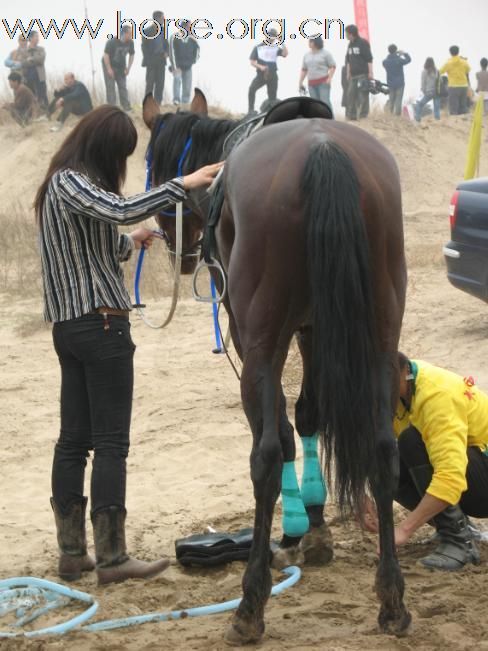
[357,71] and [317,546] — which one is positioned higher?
[357,71]

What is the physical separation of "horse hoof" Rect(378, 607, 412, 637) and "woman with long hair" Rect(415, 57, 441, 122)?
2315 centimetres

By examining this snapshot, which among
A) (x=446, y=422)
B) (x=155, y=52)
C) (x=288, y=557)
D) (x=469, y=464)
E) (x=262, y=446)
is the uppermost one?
(x=155, y=52)

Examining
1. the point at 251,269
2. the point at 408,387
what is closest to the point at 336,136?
the point at 251,269

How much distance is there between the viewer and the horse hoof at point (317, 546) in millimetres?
4715

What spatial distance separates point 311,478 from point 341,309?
1.49 meters

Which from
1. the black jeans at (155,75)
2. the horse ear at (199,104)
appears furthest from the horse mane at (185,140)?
the black jeans at (155,75)

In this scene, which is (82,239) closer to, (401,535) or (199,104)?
(199,104)

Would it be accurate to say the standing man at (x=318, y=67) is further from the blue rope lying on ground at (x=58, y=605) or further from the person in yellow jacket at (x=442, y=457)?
the blue rope lying on ground at (x=58, y=605)

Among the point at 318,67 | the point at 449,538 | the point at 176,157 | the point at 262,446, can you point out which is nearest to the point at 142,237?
the point at 176,157

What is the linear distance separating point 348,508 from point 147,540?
1.59 metres

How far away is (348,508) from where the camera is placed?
405 centimetres

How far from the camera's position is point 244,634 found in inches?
145

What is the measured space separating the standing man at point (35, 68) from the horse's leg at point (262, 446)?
18034 millimetres

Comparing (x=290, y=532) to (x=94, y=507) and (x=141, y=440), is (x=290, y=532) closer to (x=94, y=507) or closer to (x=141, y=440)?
(x=94, y=507)
